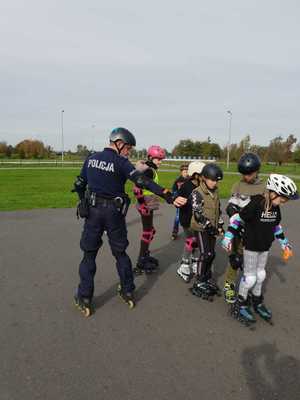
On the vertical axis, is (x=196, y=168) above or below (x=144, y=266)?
above

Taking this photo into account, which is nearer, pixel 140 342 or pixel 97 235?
pixel 140 342

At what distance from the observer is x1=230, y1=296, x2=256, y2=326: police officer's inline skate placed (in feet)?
11.7

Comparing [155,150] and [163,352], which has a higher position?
[155,150]

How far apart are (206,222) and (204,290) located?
93 centimetres

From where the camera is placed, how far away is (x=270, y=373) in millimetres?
2742

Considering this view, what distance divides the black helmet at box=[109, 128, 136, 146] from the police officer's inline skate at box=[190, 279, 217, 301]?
205 centimetres

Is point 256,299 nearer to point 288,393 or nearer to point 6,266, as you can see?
point 288,393

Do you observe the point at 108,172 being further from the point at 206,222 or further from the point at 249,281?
the point at 249,281

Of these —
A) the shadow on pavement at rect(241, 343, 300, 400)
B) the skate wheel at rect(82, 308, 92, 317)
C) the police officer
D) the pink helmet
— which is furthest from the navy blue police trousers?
the shadow on pavement at rect(241, 343, 300, 400)

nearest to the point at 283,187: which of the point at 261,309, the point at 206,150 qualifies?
the point at 261,309

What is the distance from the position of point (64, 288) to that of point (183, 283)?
65.9 inches

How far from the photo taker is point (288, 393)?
98.6 inches

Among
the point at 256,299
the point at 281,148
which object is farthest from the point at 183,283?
the point at 281,148

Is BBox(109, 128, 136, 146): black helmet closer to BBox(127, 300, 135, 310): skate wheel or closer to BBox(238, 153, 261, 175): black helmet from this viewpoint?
BBox(238, 153, 261, 175): black helmet
